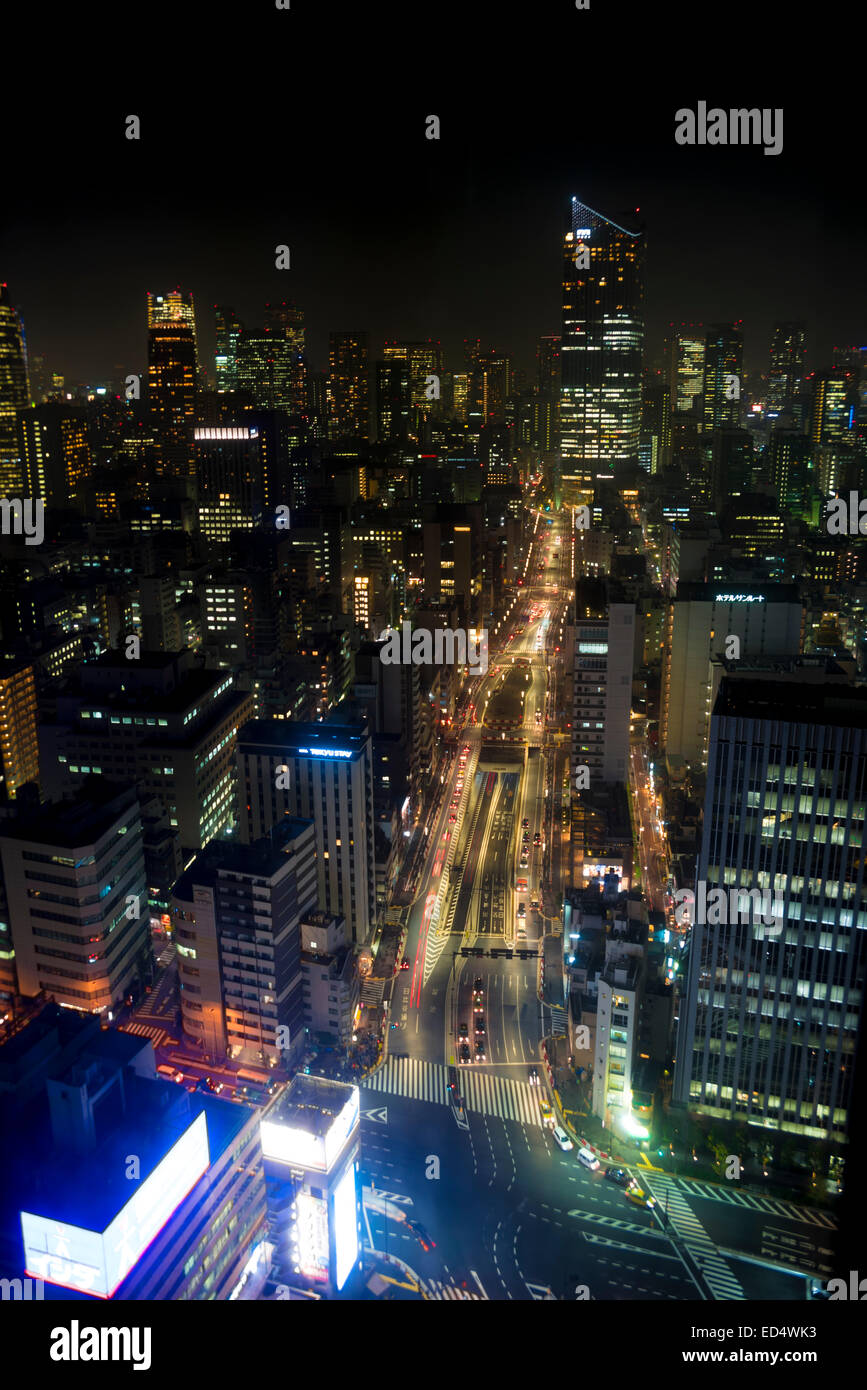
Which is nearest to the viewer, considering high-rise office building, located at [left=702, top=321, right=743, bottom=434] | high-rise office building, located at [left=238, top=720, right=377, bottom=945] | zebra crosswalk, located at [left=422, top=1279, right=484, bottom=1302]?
zebra crosswalk, located at [left=422, top=1279, right=484, bottom=1302]

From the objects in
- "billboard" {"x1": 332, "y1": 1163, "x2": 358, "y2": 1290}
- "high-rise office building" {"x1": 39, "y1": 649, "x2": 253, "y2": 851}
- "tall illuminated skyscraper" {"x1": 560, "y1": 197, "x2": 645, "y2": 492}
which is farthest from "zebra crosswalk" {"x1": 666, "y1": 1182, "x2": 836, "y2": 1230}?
"tall illuminated skyscraper" {"x1": 560, "y1": 197, "x2": 645, "y2": 492}

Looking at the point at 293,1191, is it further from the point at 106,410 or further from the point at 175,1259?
the point at 106,410

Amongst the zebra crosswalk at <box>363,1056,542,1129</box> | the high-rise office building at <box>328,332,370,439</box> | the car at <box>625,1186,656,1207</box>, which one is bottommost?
the car at <box>625,1186,656,1207</box>

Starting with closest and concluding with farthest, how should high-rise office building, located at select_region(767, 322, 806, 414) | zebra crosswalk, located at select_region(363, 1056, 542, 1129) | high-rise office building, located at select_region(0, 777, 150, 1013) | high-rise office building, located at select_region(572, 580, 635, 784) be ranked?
zebra crosswalk, located at select_region(363, 1056, 542, 1129)
high-rise office building, located at select_region(0, 777, 150, 1013)
high-rise office building, located at select_region(572, 580, 635, 784)
high-rise office building, located at select_region(767, 322, 806, 414)

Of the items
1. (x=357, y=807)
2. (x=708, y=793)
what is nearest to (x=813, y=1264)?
(x=708, y=793)

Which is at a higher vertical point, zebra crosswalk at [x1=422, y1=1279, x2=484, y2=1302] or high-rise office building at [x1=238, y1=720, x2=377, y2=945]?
high-rise office building at [x1=238, y1=720, x2=377, y2=945]

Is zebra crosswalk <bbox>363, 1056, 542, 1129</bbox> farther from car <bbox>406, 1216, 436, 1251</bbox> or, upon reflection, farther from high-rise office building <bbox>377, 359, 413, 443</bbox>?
high-rise office building <bbox>377, 359, 413, 443</bbox>
